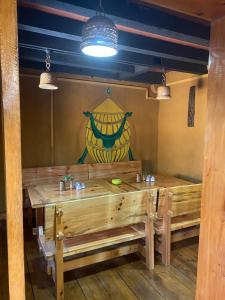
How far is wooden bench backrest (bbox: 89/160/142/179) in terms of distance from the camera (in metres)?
3.83

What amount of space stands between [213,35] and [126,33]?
1.42m

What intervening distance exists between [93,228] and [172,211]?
2.75ft

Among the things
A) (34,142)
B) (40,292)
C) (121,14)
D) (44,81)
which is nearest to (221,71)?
(121,14)

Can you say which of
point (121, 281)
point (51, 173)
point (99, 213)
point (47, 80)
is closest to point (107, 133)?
point (51, 173)

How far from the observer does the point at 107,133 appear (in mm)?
4094

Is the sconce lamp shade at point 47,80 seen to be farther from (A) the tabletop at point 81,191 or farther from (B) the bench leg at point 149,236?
(B) the bench leg at point 149,236

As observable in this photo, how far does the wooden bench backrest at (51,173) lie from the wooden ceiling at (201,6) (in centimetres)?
295

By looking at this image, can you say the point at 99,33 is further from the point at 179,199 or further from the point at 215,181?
the point at 179,199

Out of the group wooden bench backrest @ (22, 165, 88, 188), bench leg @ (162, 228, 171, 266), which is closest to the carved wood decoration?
wooden bench backrest @ (22, 165, 88, 188)

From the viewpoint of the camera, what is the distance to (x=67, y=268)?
2061 mm

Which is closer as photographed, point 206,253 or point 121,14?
point 206,253

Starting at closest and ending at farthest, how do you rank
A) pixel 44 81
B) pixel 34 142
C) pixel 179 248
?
pixel 44 81
pixel 179 248
pixel 34 142

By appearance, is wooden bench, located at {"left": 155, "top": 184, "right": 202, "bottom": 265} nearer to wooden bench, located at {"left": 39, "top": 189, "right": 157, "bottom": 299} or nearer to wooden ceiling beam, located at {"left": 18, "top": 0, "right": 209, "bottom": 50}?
wooden bench, located at {"left": 39, "top": 189, "right": 157, "bottom": 299}

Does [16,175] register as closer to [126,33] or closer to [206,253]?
[206,253]
